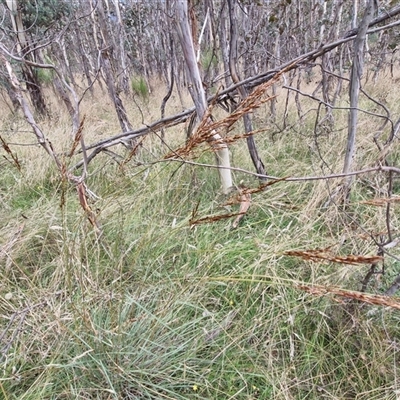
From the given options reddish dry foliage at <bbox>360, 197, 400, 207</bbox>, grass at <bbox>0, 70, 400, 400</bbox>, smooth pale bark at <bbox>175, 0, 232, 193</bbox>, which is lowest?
grass at <bbox>0, 70, 400, 400</bbox>

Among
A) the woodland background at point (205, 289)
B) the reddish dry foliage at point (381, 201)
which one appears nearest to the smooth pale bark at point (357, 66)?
the woodland background at point (205, 289)

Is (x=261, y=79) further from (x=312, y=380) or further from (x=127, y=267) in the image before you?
(x=312, y=380)


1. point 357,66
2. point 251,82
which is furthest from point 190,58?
point 357,66

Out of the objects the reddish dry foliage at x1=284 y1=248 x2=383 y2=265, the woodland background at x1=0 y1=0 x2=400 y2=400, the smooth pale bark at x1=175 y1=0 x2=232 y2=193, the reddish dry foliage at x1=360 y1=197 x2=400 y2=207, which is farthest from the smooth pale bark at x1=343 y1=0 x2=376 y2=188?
the reddish dry foliage at x1=284 y1=248 x2=383 y2=265

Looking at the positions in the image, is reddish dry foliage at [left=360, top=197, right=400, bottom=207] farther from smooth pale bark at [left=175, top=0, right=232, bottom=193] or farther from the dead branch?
the dead branch

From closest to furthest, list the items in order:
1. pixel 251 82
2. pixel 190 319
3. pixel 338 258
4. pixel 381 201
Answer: pixel 338 258 → pixel 381 201 → pixel 190 319 → pixel 251 82

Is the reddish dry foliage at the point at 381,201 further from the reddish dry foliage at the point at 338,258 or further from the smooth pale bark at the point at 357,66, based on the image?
the smooth pale bark at the point at 357,66

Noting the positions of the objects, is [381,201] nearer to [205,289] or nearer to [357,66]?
[205,289]

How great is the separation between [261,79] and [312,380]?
1.36 metres

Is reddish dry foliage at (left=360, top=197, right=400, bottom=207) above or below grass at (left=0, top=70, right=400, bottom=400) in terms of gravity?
above

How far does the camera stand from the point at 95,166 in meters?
2.43

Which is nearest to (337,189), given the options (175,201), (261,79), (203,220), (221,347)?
(261,79)

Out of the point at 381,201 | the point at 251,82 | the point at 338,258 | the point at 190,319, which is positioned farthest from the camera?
the point at 251,82

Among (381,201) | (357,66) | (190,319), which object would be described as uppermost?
(357,66)
